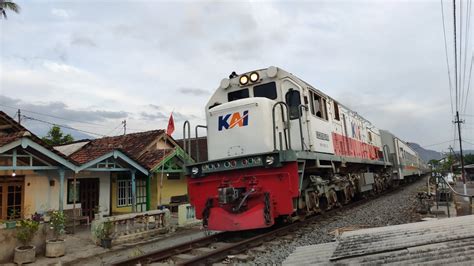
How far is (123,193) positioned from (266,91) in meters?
11.0

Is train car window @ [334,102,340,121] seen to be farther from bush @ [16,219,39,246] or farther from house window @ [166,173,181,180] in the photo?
house window @ [166,173,181,180]

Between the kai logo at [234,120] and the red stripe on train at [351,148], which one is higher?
the kai logo at [234,120]

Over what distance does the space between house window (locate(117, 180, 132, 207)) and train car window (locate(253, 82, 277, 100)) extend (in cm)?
1041

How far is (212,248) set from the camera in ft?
23.4

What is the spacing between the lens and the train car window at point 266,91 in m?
A: 8.74

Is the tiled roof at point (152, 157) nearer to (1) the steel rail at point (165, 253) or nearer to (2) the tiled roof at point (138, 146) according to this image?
(2) the tiled roof at point (138, 146)

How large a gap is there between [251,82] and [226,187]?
116 inches

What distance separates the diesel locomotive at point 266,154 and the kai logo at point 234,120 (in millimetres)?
24

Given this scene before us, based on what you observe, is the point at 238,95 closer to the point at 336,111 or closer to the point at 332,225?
the point at 336,111

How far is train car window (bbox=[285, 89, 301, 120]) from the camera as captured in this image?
331 inches

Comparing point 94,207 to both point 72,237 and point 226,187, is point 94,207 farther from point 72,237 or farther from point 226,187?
point 226,187

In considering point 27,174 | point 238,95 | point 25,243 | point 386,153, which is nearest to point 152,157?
point 27,174

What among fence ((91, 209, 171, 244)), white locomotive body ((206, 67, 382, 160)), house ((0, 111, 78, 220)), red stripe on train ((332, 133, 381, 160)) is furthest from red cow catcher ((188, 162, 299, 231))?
house ((0, 111, 78, 220))

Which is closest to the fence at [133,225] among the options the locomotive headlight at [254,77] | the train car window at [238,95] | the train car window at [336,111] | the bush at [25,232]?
the bush at [25,232]
